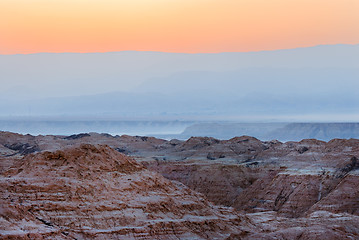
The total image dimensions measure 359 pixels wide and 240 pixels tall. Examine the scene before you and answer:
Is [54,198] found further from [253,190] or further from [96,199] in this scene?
[253,190]

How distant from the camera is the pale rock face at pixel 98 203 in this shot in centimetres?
3972

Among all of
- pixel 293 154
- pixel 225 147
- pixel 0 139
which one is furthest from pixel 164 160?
pixel 0 139

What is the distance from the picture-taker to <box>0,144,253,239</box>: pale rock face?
3972 cm

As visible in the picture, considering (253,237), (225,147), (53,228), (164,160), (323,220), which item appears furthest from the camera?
(225,147)

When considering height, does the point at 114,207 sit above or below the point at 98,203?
below

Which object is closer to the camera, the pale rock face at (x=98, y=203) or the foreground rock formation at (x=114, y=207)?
the pale rock face at (x=98, y=203)

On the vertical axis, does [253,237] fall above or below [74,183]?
below

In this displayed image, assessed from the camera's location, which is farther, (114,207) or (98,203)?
(114,207)

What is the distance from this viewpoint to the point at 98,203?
42.8 metres

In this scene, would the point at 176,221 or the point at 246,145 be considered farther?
the point at 246,145

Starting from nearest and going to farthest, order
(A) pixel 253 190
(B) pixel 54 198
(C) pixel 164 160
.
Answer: (B) pixel 54 198
(A) pixel 253 190
(C) pixel 164 160

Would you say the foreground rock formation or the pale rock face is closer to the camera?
the pale rock face

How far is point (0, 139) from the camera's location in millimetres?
150875

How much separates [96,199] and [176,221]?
4.92 m
